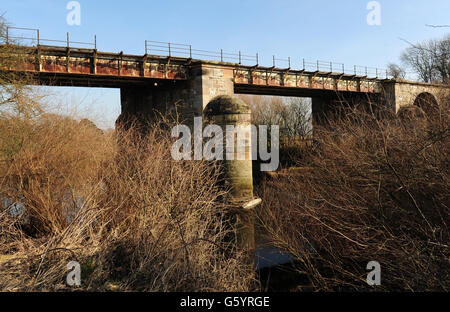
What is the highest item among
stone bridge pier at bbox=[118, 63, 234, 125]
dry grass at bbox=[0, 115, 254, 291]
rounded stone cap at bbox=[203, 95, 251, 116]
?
stone bridge pier at bbox=[118, 63, 234, 125]

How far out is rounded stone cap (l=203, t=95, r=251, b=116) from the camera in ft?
56.5

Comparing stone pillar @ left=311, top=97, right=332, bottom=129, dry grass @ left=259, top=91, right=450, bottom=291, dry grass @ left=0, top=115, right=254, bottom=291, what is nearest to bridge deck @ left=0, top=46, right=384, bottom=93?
stone pillar @ left=311, top=97, right=332, bottom=129

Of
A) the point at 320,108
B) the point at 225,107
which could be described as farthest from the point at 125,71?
the point at 320,108

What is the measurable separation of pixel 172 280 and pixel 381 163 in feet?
12.4

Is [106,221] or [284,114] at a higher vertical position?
[284,114]

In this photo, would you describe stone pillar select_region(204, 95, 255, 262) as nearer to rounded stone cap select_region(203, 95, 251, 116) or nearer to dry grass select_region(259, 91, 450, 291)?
rounded stone cap select_region(203, 95, 251, 116)

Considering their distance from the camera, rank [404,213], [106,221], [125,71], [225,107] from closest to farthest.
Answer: [404,213] → [106,221] → [125,71] → [225,107]

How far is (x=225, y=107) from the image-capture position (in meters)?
17.3

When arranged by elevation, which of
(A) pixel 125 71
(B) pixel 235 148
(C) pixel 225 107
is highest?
(A) pixel 125 71

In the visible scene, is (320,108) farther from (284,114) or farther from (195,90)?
(195,90)

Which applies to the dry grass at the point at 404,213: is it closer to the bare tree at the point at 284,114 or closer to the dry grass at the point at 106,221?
the dry grass at the point at 106,221

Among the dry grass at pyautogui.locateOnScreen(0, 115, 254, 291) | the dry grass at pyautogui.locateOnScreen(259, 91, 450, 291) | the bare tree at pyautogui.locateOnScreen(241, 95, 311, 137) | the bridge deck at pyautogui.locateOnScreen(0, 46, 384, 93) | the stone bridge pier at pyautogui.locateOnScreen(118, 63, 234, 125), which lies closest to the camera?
the dry grass at pyautogui.locateOnScreen(259, 91, 450, 291)
